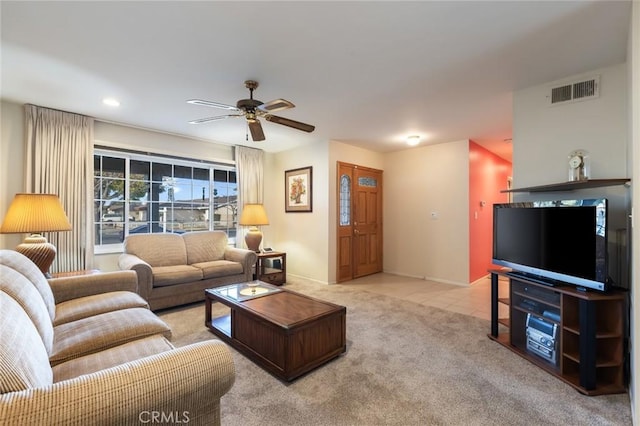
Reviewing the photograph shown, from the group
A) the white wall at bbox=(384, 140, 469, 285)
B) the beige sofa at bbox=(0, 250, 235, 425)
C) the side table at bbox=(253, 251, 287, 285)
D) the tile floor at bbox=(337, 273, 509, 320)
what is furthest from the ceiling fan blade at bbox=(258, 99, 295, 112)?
the white wall at bbox=(384, 140, 469, 285)

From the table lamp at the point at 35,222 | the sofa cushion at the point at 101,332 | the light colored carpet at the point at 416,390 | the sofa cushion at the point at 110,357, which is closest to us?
the sofa cushion at the point at 110,357

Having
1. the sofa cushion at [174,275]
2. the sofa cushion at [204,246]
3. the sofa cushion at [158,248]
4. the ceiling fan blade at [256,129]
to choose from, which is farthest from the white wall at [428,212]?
the sofa cushion at [158,248]

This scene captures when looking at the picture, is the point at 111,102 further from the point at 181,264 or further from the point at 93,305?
the point at 93,305

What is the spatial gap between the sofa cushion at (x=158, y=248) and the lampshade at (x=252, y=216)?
101 cm

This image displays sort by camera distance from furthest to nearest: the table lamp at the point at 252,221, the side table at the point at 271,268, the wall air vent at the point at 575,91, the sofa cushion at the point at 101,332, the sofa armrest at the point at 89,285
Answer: the table lamp at the point at 252,221, the side table at the point at 271,268, the wall air vent at the point at 575,91, the sofa armrest at the point at 89,285, the sofa cushion at the point at 101,332

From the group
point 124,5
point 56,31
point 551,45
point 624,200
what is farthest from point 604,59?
point 56,31

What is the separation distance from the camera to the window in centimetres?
402

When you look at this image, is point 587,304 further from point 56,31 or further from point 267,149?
point 267,149

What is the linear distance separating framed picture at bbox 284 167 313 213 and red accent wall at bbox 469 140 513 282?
267 centimetres

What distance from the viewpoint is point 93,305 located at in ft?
6.97

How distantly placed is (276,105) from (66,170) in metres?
3.00

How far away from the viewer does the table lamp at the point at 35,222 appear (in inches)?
102

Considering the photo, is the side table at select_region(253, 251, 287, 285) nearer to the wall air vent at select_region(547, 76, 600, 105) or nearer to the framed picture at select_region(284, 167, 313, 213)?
the framed picture at select_region(284, 167, 313, 213)

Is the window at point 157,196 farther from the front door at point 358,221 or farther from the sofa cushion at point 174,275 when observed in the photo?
the front door at point 358,221
